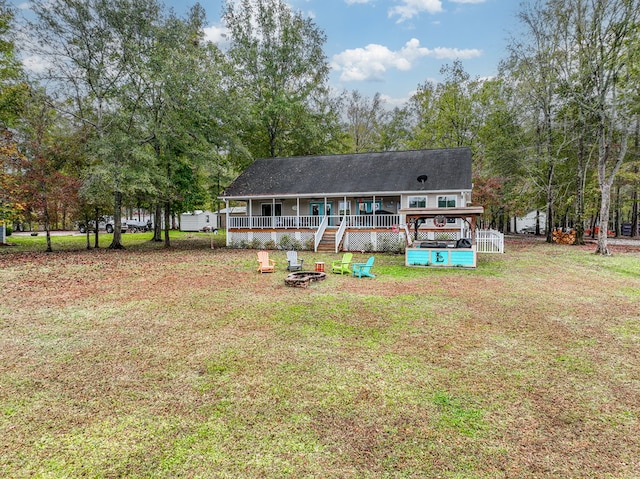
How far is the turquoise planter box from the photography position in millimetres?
13359

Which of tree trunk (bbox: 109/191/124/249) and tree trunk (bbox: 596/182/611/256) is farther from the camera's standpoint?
tree trunk (bbox: 109/191/124/249)

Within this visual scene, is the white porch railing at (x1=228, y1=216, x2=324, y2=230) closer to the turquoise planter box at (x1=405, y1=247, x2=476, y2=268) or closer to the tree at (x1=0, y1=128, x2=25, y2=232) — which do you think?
the turquoise planter box at (x1=405, y1=247, x2=476, y2=268)

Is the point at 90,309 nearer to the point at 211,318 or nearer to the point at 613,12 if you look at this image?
the point at 211,318

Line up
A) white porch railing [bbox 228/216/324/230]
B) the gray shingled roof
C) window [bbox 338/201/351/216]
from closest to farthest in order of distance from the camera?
the gray shingled roof, white porch railing [bbox 228/216/324/230], window [bbox 338/201/351/216]

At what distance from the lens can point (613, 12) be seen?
15820 millimetres

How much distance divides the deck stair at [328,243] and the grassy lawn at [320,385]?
10.5 meters

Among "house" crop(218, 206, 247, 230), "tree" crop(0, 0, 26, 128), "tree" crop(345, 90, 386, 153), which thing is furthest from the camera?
"tree" crop(345, 90, 386, 153)

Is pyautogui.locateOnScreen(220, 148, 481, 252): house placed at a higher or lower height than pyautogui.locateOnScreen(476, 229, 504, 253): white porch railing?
higher

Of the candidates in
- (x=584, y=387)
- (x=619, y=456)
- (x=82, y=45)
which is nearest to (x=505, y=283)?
(x=584, y=387)

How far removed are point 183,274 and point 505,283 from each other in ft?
36.4

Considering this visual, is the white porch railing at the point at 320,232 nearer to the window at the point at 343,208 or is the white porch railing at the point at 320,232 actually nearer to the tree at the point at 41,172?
the window at the point at 343,208

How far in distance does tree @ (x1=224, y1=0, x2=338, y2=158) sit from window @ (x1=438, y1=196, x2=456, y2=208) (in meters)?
14.8

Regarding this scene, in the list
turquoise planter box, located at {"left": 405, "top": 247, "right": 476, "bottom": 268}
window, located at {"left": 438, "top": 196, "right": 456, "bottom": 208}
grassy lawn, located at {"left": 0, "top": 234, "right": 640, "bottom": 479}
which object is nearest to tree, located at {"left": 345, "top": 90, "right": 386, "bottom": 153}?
window, located at {"left": 438, "top": 196, "right": 456, "bottom": 208}

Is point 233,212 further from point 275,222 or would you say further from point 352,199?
point 352,199
